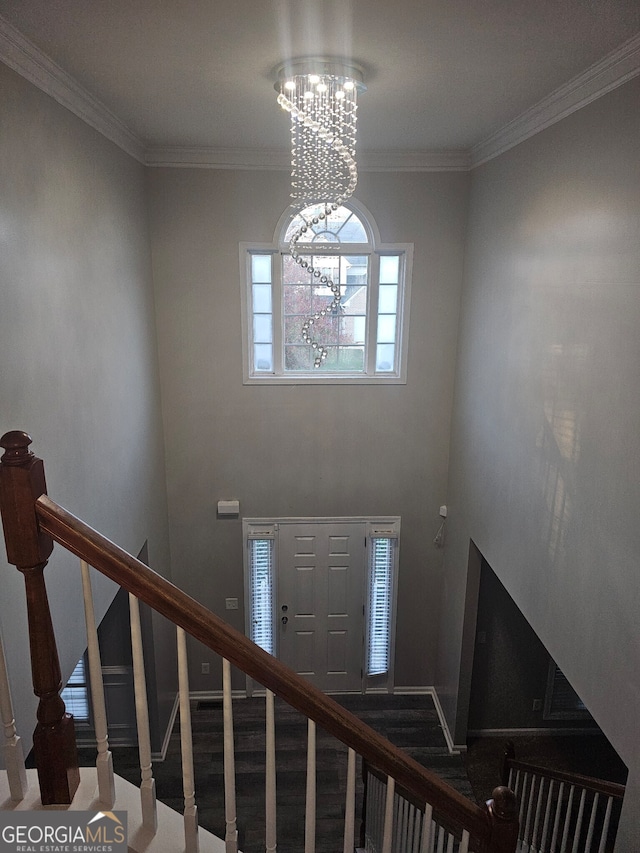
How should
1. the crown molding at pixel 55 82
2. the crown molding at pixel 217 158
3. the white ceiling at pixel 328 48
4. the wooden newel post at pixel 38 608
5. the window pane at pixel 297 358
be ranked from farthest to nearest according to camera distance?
the window pane at pixel 297 358
the crown molding at pixel 217 158
the crown molding at pixel 55 82
the white ceiling at pixel 328 48
the wooden newel post at pixel 38 608

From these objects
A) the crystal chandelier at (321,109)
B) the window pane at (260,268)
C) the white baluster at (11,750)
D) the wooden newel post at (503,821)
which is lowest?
the wooden newel post at (503,821)

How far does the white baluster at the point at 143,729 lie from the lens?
4.85 ft

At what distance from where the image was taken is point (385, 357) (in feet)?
19.1

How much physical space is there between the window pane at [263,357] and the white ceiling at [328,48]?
207 centimetres

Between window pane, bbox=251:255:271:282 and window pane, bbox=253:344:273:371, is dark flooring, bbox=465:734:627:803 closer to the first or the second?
window pane, bbox=253:344:273:371

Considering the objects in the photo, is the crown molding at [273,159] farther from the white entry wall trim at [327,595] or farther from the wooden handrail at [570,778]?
the wooden handrail at [570,778]

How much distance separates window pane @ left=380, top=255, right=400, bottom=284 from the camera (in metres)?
5.60

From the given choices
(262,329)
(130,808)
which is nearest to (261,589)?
(262,329)

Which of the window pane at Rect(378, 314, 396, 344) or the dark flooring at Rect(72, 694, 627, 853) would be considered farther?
the window pane at Rect(378, 314, 396, 344)

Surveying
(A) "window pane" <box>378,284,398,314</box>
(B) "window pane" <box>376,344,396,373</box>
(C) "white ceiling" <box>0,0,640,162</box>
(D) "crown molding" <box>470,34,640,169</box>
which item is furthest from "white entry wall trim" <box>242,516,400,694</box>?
(C) "white ceiling" <box>0,0,640,162</box>

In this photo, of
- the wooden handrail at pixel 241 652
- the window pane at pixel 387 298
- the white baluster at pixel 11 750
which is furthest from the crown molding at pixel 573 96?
the white baluster at pixel 11 750

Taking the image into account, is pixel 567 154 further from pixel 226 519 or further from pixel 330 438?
pixel 226 519

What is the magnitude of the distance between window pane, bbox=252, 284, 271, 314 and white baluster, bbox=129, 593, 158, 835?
4434 mm

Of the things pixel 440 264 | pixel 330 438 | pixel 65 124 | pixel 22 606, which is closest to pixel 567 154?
pixel 440 264
